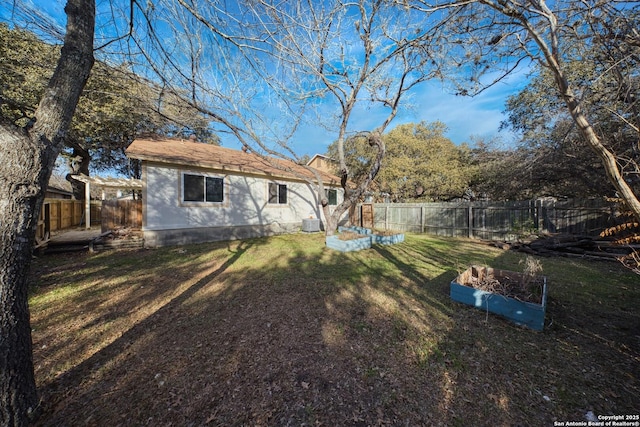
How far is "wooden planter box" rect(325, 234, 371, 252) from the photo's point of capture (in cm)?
759

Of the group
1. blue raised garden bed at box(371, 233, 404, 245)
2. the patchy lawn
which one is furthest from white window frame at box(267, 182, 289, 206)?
the patchy lawn

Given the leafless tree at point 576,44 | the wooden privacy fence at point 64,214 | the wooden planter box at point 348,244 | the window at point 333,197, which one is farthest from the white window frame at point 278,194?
the leafless tree at point 576,44

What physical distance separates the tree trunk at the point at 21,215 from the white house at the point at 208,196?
6611 mm

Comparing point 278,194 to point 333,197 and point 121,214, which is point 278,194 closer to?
point 333,197

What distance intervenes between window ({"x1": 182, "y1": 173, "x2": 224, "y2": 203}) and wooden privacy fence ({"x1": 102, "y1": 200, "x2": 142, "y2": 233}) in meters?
2.37

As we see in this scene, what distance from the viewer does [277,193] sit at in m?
11.5

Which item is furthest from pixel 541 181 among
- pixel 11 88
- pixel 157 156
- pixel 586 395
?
pixel 11 88

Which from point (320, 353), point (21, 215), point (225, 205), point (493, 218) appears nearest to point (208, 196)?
point (225, 205)

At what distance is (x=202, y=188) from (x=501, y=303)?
9409 millimetres

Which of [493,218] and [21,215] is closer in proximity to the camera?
[21,215]

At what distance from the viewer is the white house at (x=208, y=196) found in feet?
25.8

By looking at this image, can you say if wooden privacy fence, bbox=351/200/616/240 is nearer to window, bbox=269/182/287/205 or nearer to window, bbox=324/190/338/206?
window, bbox=324/190/338/206

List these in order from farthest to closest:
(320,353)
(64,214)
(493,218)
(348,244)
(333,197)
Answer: (333,197), (64,214), (493,218), (348,244), (320,353)

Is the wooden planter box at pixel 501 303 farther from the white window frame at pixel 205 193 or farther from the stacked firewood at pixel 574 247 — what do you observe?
the white window frame at pixel 205 193
